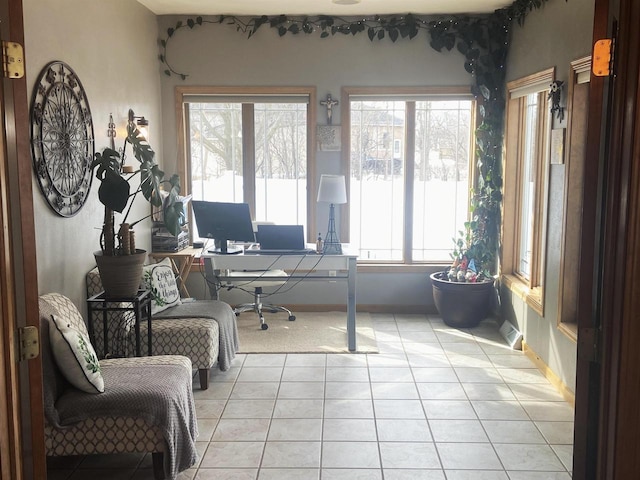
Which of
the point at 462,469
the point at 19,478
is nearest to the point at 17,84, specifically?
the point at 19,478

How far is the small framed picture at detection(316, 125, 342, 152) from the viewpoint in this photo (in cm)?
617

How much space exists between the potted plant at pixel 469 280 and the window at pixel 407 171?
29 cm

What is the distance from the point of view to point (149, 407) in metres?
3.08

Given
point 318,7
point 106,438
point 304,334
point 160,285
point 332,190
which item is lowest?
point 304,334

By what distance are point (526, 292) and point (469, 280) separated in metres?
0.75

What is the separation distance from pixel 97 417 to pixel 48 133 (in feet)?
5.40

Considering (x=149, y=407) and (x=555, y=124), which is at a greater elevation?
(x=555, y=124)

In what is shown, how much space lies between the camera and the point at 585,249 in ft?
6.73

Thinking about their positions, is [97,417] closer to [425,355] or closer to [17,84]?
[17,84]

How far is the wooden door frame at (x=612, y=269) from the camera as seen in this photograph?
1.81m

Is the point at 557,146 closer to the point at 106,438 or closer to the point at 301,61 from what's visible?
the point at 301,61

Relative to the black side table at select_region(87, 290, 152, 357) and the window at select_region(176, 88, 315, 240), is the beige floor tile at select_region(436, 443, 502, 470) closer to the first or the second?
the black side table at select_region(87, 290, 152, 357)

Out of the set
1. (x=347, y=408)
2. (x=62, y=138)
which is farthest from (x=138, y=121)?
(x=347, y=408)

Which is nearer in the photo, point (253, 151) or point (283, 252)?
point (283, 252)
